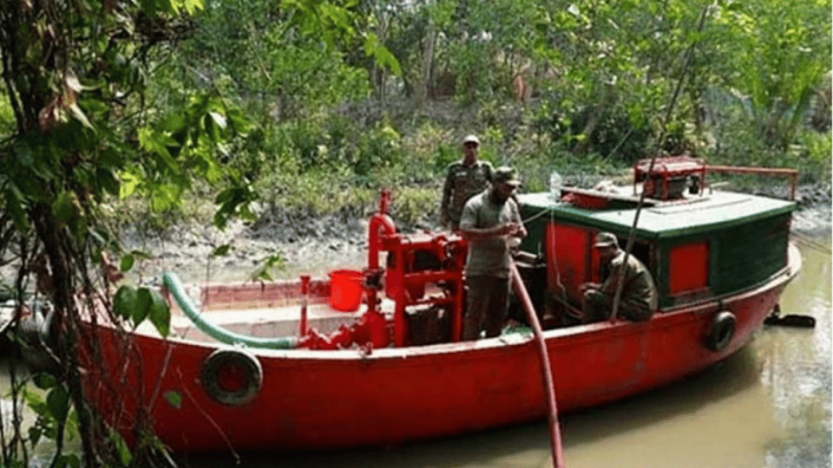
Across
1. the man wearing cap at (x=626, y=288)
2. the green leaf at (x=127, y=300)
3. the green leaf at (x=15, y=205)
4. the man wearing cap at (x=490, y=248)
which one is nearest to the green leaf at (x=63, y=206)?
the green leaf at (x=15, y=205)

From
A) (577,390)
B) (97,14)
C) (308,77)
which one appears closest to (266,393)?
(577,390)

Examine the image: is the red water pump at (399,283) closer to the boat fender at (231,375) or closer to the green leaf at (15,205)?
the boat fender at (231,375)

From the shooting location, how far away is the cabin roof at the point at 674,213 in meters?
8.36

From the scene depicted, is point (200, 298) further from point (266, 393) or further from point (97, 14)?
point (97, 14)

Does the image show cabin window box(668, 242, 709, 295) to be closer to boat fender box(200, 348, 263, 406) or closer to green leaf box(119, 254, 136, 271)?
boat fender box(200, 348, 263, 406)

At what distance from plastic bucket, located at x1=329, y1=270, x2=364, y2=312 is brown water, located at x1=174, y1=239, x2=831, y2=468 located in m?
1.64

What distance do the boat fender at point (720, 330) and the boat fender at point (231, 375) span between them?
13.2ft

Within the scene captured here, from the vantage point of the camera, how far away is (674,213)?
28.7ft

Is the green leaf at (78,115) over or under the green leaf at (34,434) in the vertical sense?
over

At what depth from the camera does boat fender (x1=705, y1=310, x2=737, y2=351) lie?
342 inches

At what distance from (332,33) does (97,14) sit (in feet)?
3.12

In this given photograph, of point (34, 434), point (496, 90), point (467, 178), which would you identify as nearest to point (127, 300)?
point (34, 434)

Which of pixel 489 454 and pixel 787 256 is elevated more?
pixel 787 256

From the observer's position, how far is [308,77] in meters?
18.5
